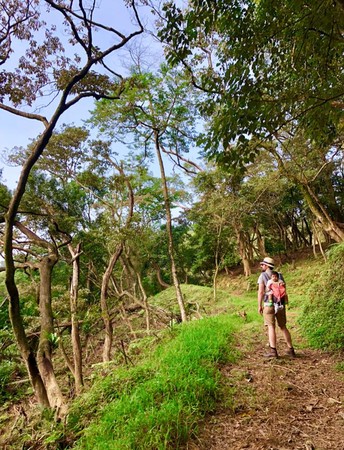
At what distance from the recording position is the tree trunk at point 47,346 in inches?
178

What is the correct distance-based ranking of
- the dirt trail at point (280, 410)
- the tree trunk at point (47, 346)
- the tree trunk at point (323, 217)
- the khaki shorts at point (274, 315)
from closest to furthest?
the dirt trail at point (280, 410) < the tree trunk at point (47, 346) < the khaki shorts at point (274, 315) < the tree trunk at point (323, 217)

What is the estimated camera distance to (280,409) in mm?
3082

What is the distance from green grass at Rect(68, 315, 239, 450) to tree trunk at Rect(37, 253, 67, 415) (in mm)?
743

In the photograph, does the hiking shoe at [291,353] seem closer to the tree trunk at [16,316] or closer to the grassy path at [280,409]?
the grassy path at [280,409]

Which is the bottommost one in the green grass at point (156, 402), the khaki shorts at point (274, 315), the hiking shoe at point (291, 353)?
the hiking shoe at point (291, 353)

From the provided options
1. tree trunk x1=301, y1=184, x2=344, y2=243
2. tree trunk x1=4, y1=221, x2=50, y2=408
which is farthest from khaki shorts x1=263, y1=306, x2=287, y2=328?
tree trunk x1=301, y1=184, x2=344, y2=243

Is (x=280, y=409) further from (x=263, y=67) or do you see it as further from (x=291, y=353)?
(x=263, y=67)

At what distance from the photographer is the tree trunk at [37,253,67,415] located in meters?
4.52

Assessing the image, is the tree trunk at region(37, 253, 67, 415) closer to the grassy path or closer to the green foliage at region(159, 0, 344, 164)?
the grassy path

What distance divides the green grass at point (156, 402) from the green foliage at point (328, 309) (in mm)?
1737

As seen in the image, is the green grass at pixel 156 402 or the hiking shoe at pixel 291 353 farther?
the hiking shoe at pixel 291 353

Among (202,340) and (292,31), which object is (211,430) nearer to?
(202,340)

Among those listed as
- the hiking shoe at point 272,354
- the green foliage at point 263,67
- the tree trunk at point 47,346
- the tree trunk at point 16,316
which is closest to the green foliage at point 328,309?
the hiking shoe at point 272,354

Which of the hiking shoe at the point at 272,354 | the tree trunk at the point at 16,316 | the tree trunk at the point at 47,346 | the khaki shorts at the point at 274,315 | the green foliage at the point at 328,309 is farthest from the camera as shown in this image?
the green foliage at the point at 328,309
